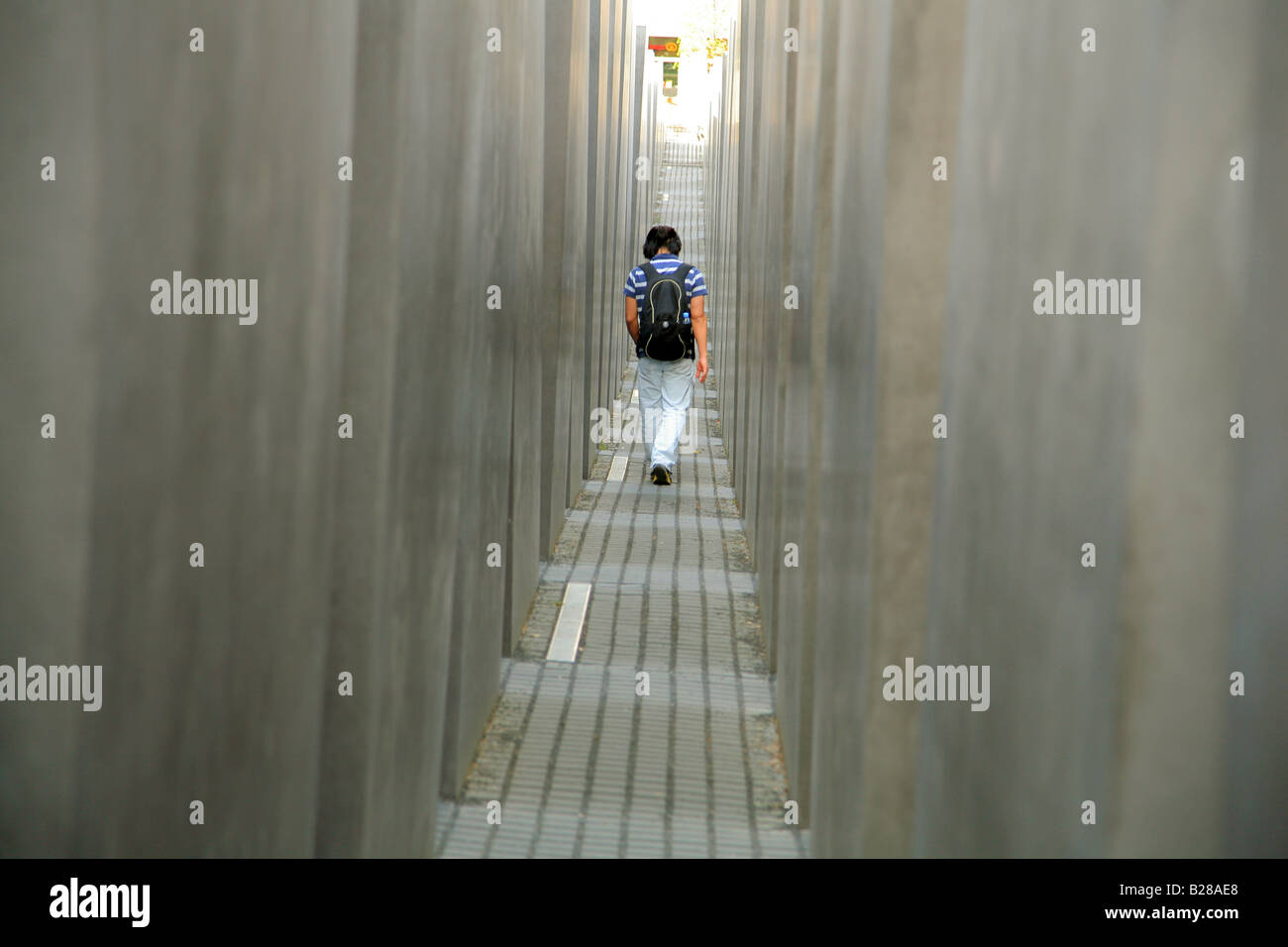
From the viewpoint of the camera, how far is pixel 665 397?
13.3 m

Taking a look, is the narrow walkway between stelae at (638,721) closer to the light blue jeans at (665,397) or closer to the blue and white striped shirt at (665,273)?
the light blue jeans at (665,397)

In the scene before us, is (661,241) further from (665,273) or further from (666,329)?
(666,329)

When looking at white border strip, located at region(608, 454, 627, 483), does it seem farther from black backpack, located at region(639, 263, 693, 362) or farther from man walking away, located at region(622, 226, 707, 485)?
black backpack, located at region(639, 263, 693, 362)

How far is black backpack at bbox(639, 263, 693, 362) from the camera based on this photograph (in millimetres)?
12812

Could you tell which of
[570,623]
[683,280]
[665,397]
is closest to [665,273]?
[683,280]

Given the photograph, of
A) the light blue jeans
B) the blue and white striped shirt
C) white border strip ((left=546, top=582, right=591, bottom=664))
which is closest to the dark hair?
the blue and white striped shirt

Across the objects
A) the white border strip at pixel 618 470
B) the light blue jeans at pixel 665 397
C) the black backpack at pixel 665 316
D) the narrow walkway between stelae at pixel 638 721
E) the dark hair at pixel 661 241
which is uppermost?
the dark hair at pixel 661 241

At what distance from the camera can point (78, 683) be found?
75.9 inches

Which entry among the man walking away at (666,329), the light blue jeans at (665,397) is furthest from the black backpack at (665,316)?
the light blue jeans at (665,397)

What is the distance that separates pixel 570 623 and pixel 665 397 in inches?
199

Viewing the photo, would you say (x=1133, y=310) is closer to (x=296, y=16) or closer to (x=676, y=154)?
(x=296, y=16)

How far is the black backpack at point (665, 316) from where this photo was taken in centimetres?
1281

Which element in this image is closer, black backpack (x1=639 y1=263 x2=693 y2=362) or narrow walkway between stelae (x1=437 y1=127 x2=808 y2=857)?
narrow walkway between stelae (x1=437 y1=127 x2=808 y2=857)

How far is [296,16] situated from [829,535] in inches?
98.6
